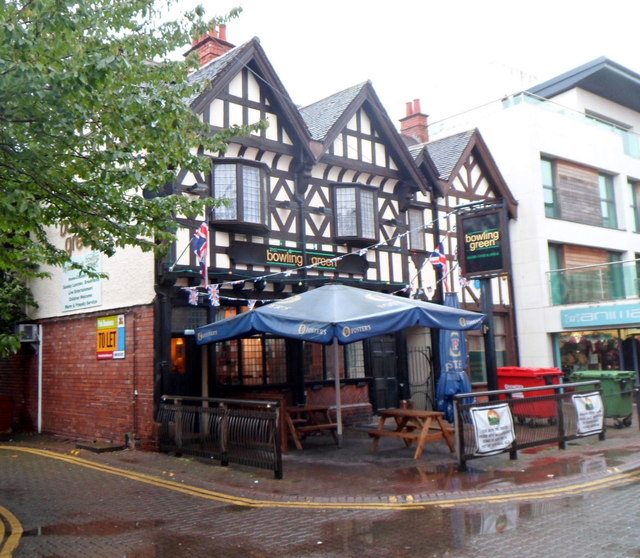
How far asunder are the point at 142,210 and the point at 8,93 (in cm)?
237

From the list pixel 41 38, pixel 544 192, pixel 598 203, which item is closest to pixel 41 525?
pixel 41 38

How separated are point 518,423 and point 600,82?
19291 mm

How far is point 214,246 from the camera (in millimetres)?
13195

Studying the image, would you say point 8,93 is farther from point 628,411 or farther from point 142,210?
point 628,411

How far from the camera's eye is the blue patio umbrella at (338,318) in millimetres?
10133

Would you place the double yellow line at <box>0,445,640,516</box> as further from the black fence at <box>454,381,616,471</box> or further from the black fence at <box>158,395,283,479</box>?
the black fence at <box>454,381,616,471</box>

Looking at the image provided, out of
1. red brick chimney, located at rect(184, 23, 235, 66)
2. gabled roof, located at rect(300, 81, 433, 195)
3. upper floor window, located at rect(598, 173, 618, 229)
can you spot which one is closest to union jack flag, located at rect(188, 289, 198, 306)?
gabled roof, located at rect(300, 81, 433, 195)

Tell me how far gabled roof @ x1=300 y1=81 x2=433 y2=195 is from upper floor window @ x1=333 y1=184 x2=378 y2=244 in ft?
4.29

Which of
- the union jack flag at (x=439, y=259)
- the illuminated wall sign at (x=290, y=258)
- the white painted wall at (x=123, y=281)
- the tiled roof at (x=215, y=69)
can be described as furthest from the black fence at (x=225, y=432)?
the union jack flag at (x=439, y=259)

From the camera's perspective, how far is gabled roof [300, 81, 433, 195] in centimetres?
1559

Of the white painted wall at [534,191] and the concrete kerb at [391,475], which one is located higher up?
→ the white painted wall at [534,191]

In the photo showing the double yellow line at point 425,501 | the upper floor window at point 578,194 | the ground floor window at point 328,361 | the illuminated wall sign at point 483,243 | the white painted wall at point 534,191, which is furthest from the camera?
the upper floor window at point 578,194

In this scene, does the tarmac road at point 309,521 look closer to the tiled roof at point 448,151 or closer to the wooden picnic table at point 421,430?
the wooden picnic table at point 421,430

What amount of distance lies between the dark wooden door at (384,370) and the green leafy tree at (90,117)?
332 inches
